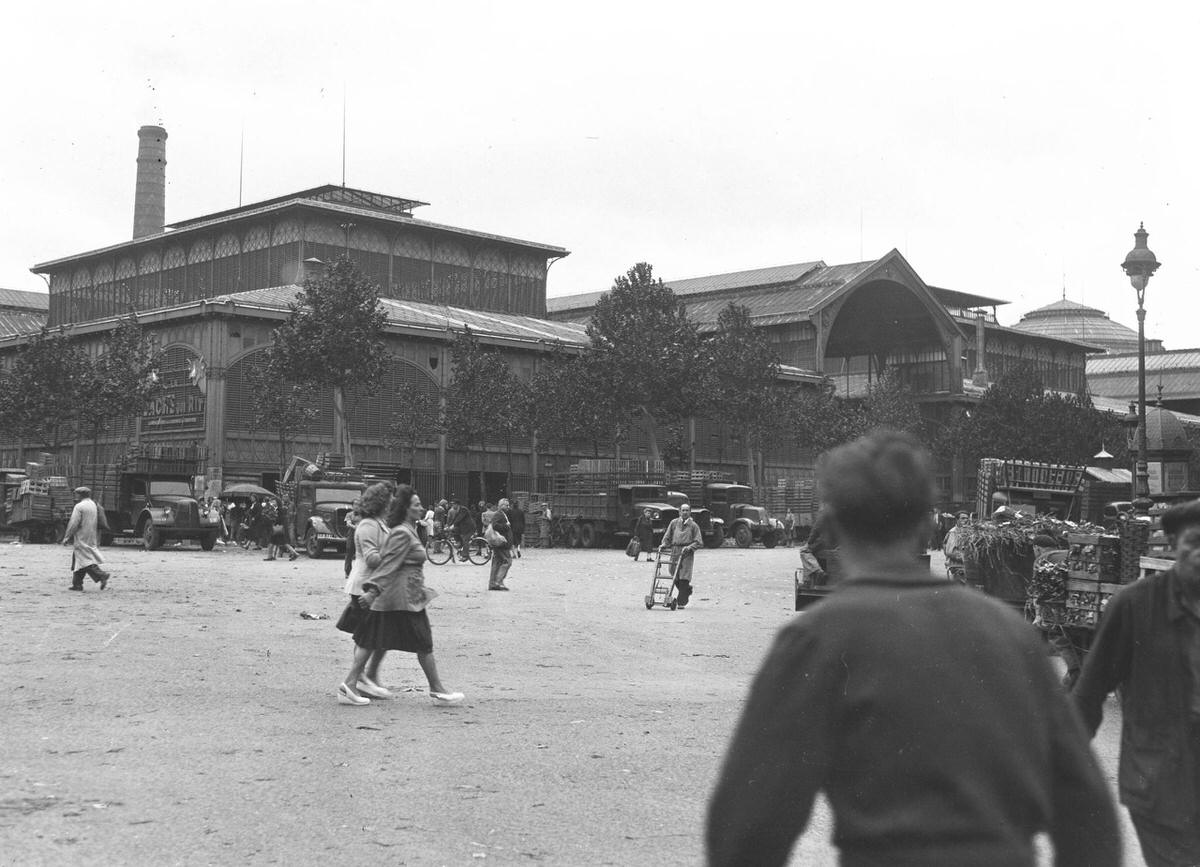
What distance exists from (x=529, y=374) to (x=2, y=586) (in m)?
43.2

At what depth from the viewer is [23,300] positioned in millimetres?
91438

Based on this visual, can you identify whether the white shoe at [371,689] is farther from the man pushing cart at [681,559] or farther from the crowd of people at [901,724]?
the man pushing cart at [681,559]

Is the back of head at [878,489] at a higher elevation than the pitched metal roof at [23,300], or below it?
below

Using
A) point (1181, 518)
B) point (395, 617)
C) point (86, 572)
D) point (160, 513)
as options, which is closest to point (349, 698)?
point (395, 617)

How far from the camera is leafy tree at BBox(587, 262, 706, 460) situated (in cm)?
5966

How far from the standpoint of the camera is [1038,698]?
2.83 meters

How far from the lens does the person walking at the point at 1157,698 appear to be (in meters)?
4.13

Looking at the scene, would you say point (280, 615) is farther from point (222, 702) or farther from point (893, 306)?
point (893, 306)

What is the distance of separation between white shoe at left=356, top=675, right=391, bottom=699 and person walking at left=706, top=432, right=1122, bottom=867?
9.08 m

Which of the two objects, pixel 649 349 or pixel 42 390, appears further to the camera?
pixel 649 349

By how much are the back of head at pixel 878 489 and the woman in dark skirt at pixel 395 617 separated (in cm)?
866

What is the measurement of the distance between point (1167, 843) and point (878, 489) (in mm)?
1857

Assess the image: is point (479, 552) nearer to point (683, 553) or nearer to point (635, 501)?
point (635, 501)

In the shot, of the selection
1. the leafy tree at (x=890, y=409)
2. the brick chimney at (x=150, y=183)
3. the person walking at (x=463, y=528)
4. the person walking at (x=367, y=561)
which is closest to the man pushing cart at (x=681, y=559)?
the person walking at (x=367, y=561)
